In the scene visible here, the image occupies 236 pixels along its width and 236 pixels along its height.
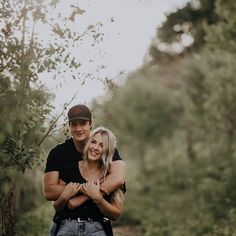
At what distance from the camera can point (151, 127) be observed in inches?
1261

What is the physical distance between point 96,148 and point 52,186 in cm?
59

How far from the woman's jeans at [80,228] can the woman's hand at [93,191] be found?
0.24m

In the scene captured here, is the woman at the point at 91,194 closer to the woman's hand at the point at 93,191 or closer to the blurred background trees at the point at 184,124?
the woman's hand at the point at 93,191

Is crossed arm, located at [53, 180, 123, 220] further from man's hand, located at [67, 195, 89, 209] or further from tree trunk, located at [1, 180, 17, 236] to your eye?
tree trunk, located at [1, 180, 17, 236]

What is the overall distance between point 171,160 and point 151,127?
2.43 metres

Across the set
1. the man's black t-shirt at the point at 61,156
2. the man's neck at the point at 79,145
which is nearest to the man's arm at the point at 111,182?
the man's black t-shirt at the point at 61,156

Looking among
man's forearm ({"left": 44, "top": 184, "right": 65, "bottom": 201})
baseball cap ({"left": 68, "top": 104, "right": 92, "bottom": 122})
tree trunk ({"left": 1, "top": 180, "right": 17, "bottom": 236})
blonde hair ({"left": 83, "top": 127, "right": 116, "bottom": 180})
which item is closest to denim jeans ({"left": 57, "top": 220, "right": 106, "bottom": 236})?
man's forearm ({"left": 44, "top": 184, "right": 65, "bottom": 201})

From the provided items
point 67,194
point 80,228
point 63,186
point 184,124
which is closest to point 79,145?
point 63,186

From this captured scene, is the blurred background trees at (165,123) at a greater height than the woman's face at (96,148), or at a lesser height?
greater

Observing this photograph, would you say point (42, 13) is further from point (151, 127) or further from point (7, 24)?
point (151, 127)

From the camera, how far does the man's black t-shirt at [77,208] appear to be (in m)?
5.24

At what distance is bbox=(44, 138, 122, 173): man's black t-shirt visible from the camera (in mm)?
5430

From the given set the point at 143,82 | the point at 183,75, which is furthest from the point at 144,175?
the point at 183,75

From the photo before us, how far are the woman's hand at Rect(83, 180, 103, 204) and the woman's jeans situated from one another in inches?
9.5
